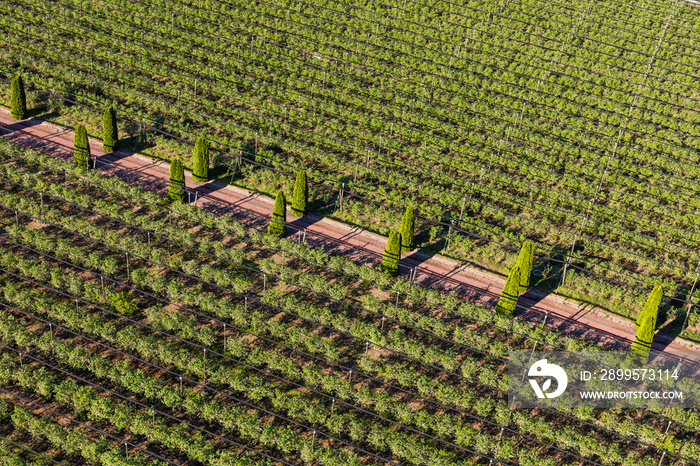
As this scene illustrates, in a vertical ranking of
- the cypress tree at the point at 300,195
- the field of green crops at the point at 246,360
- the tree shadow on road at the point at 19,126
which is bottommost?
the field of green crops at the point at 246,360

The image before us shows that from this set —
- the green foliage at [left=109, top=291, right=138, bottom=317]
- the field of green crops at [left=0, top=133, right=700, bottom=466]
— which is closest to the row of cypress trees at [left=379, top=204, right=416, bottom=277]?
the field of green crops at [left=0, top=133, right=700, bottom=466]

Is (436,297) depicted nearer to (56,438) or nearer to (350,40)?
(56,438)

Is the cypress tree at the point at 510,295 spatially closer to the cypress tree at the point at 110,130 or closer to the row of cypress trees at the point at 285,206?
the row of cypress trees at the point at 285,206

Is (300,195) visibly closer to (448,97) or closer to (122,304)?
(122,304)

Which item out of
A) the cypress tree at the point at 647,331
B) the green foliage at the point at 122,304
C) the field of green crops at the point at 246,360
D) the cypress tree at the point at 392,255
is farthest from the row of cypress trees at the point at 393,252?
the green foliage at the point at 122,304

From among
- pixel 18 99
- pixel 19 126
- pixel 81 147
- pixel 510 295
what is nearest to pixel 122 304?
pixel 81 147

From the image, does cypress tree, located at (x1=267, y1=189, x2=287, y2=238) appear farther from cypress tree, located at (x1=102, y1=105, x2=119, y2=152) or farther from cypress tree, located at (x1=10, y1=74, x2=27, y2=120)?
cypress tree, located at (x1=10, y1=74, x2=27, y2=120)

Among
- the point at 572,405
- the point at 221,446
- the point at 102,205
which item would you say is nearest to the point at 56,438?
the point at 221,446
